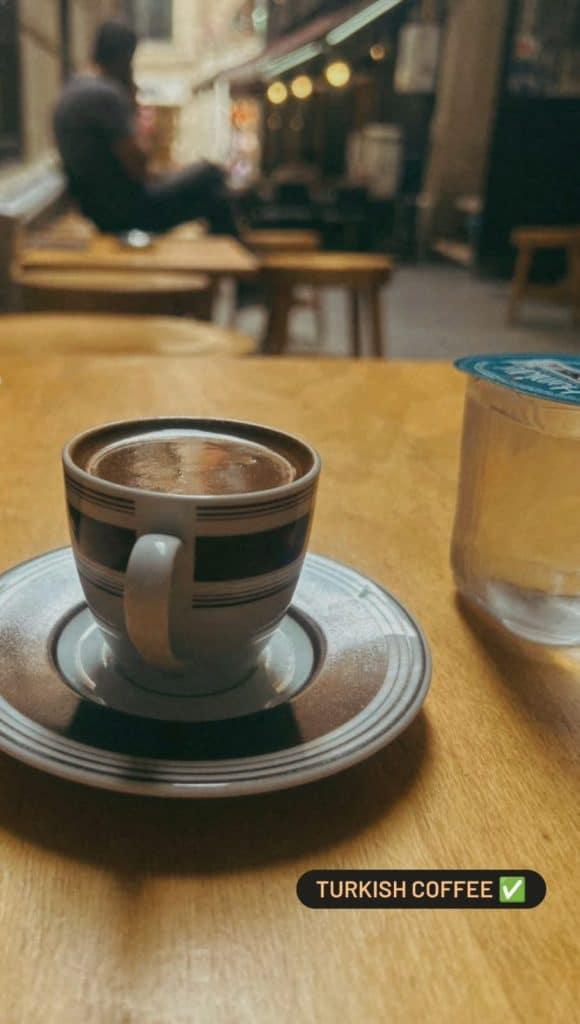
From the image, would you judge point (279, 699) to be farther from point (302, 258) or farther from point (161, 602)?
point (302, 258)

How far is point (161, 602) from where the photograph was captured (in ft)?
0.96

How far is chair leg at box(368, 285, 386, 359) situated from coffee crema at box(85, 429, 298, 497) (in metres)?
2.54

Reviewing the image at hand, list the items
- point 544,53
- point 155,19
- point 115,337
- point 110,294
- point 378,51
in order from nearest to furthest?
1. point 115,337
2. point 110,294
3. point 544,53
4. point 378,51
5. point 155,19

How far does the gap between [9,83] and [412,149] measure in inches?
190

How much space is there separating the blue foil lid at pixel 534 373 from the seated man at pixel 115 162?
2.81 meters

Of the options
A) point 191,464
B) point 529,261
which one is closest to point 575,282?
point 529,261

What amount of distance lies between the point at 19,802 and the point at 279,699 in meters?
0.10

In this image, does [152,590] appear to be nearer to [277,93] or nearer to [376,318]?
[376,318]

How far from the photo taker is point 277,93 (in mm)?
9172

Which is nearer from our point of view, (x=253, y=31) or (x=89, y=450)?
(x=89, y=450)

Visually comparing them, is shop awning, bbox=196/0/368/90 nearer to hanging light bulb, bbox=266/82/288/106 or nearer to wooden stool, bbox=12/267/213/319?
hanging light bulb, bbox=266/82/288/106

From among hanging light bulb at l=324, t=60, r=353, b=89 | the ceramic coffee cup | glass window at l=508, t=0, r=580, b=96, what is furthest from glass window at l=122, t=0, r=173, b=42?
the ceramic coffee cup

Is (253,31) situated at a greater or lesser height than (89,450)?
greater

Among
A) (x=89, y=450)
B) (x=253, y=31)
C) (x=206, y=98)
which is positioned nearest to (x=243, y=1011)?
(x=89, y=450)
